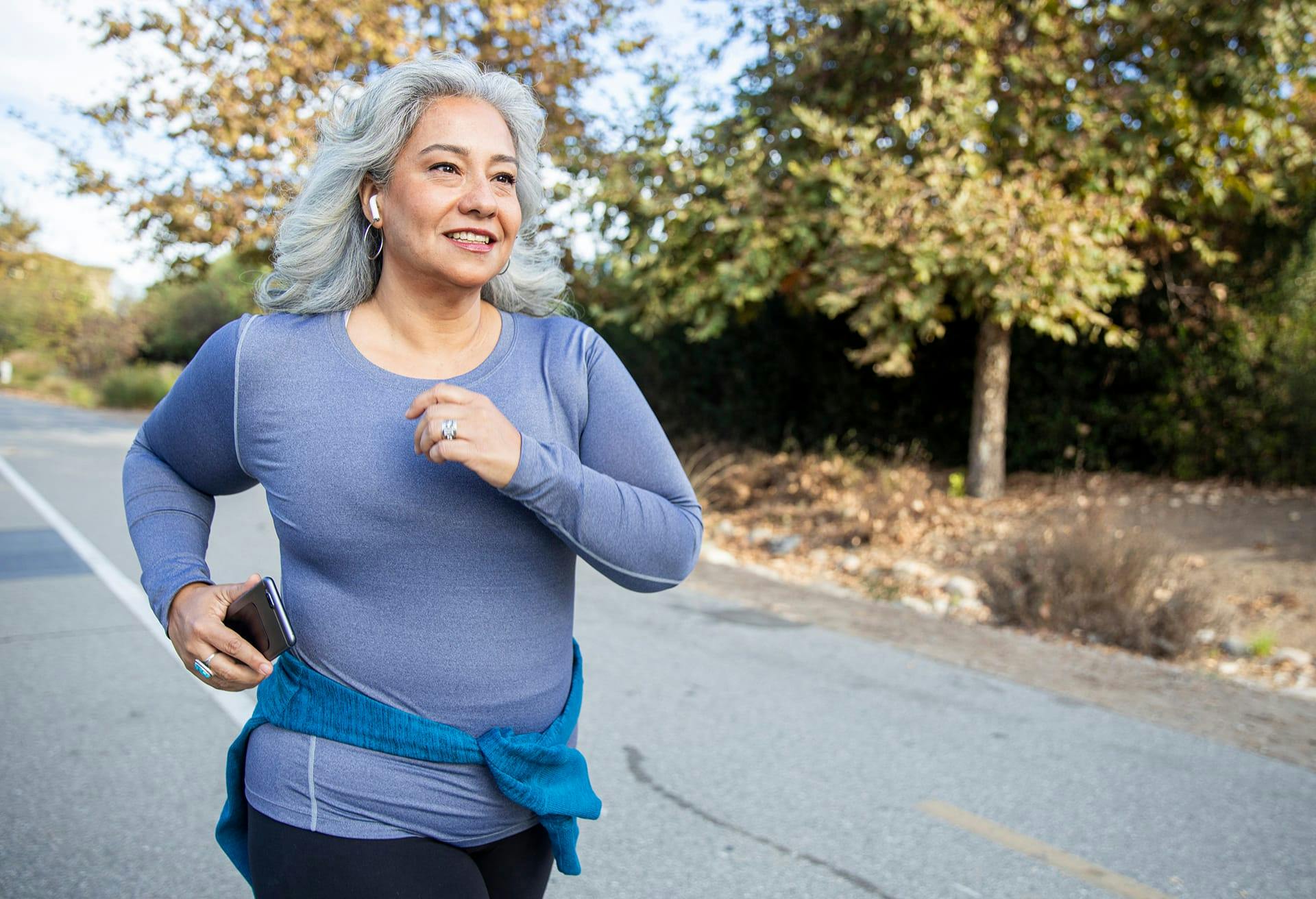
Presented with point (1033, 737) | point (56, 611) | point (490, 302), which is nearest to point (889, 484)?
point (1033, 737)

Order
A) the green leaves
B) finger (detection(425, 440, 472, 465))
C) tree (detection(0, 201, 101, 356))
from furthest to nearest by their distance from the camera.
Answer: tree (detection(0, 201, 101, 356)), the green leaves, finger (detection(425, 440, 472, 465))

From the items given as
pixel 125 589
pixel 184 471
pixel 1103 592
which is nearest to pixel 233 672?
pixel 184 471

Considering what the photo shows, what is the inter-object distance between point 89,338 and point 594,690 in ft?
162

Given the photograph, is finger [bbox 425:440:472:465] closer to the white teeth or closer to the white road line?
the white teeth

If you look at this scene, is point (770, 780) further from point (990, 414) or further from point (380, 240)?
point (990, 414)

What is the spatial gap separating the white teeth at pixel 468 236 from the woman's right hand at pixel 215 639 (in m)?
0.60

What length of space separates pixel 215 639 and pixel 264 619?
0.34ft

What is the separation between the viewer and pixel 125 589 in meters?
7.40

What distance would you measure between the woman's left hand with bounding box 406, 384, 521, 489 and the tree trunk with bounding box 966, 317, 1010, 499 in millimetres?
10873

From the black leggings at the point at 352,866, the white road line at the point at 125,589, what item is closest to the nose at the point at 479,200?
the black leggings at the point at 352,866

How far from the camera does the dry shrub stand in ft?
22.0

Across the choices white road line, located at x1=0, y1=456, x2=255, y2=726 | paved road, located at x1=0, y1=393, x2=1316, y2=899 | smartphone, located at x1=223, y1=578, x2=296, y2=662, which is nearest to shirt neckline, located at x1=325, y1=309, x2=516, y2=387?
smartphone, located at x1=223, y1=578, x2=296, y2=662

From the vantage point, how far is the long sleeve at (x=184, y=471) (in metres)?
1.79

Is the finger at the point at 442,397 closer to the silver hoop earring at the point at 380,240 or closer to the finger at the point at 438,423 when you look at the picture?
the finger at the point at 438,423
